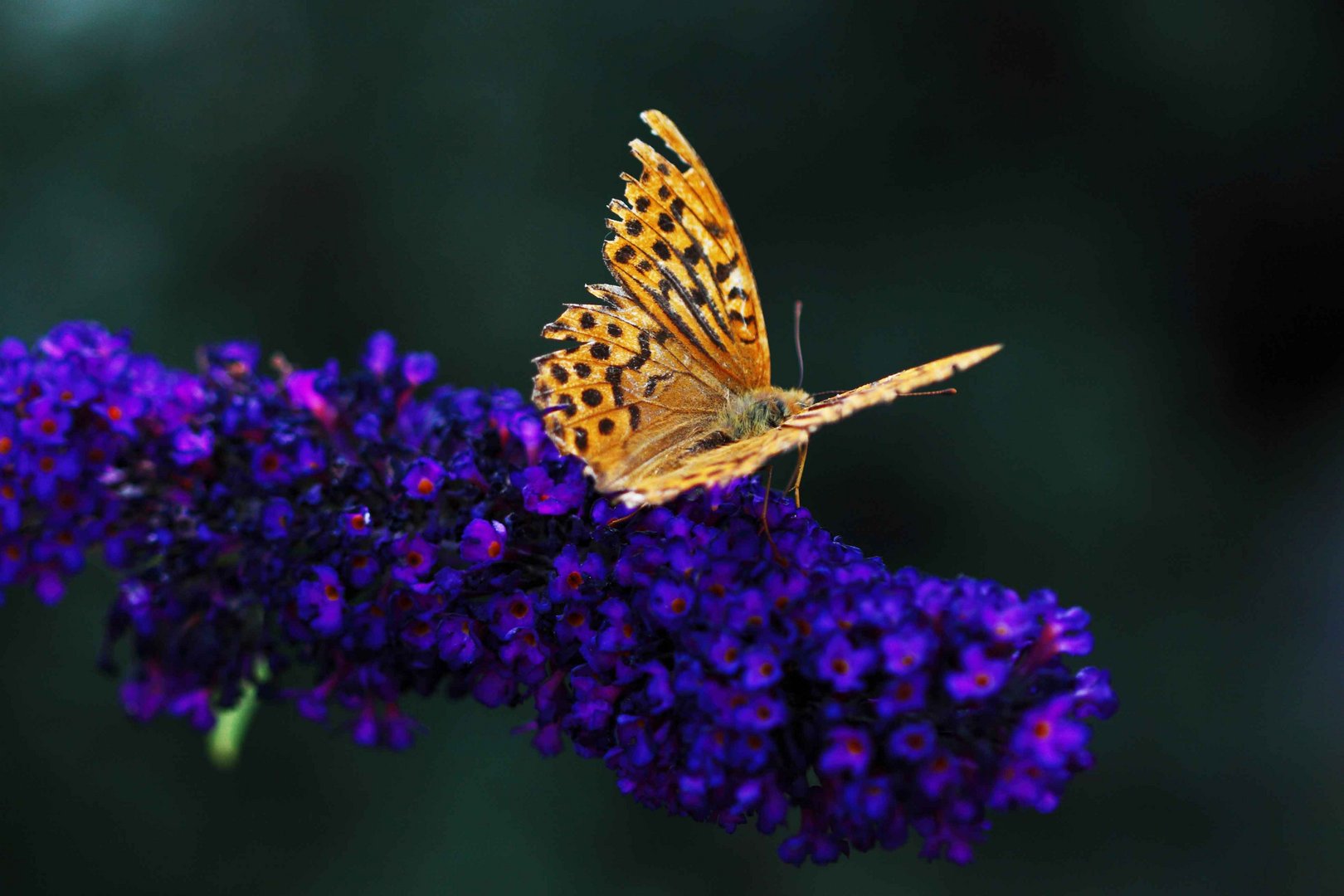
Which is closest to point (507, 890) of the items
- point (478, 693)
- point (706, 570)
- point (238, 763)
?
point (238, 763)

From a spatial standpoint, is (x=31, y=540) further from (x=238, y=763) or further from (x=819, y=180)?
(x=819, y=180)

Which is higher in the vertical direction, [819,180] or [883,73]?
[883,73]

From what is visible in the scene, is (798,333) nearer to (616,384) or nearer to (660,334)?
(660,334)

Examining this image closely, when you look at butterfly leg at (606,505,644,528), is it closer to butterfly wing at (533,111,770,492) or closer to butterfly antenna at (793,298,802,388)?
butterfly wing at (533,111,770,492)

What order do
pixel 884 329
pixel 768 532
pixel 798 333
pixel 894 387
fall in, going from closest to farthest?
pixel 894 387
pixel 768 532
pixel 798 333
pixel 884 329

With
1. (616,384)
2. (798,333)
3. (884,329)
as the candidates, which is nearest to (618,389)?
(616,384)
